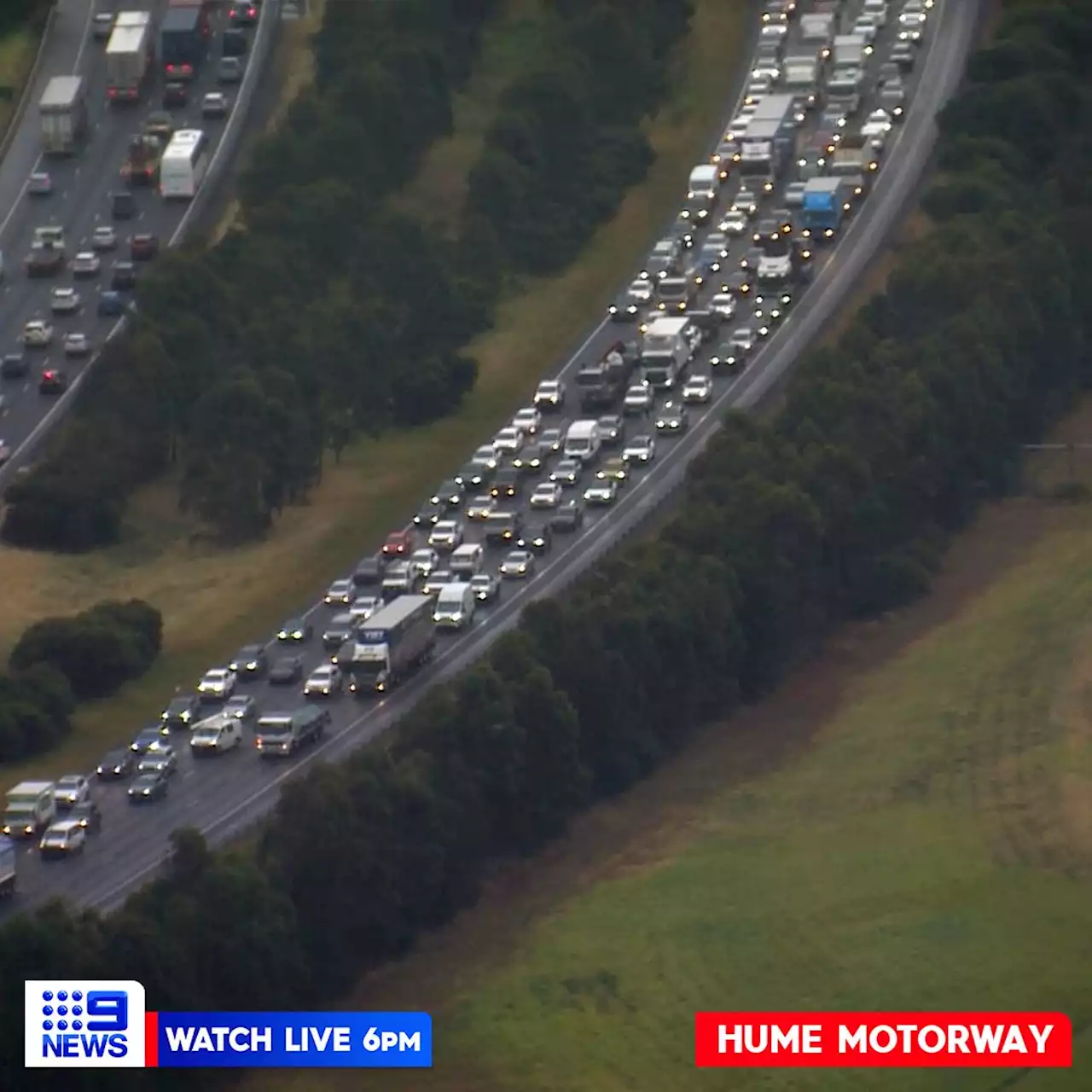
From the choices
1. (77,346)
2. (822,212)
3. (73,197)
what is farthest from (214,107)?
(822,212)

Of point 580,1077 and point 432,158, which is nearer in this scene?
point 580,1077

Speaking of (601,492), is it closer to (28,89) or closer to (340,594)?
(340,594)

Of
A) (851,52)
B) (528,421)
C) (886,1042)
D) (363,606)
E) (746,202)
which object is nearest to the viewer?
(886,1042)

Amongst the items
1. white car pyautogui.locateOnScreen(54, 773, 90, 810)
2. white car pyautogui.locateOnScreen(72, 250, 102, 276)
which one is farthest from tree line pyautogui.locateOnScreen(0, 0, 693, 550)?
white car pyautogui.locateOnScreen(54, 773, 90, 810)

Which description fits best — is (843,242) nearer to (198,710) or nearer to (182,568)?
(182,568)

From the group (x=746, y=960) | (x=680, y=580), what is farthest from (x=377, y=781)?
(x=680, y=580)
